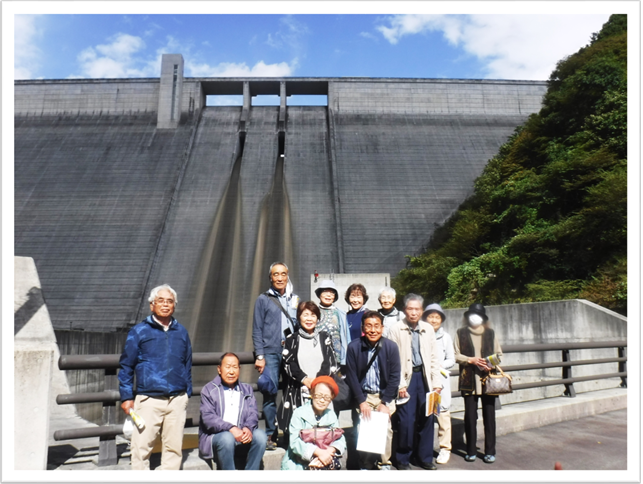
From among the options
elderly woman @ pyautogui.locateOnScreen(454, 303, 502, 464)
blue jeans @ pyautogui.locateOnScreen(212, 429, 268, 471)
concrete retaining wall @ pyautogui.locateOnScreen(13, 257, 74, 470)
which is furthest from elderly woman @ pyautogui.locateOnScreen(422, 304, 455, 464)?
concrete retaining wall @ pyautogui.locateOnScreen(13, 257, 74, 470)

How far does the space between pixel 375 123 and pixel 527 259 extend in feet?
65.7

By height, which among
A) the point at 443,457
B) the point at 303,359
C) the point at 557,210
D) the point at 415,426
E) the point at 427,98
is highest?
the point at 427,98

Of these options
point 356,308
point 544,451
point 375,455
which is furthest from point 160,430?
point 544,451

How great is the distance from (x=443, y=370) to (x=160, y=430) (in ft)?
7.71

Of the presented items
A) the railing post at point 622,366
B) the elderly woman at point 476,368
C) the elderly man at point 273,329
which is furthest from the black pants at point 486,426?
the railing post at point 622,366

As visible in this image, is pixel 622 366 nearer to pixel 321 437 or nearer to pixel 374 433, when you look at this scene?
pixel 374 433

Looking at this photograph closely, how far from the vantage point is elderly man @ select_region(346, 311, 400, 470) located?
4168mm

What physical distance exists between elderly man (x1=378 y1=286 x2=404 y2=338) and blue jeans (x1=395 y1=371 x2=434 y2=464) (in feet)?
1.52

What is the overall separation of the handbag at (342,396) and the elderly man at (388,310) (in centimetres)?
63

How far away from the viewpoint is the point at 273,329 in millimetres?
4418

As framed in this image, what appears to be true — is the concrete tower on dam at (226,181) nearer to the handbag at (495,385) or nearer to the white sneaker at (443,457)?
the white sneaker at (443,457)

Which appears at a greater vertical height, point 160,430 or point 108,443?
point 160,430

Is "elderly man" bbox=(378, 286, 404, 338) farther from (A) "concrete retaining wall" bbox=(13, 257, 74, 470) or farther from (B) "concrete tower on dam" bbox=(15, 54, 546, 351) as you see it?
(B) "concrete tower on dam" bbox=(15, 54, 546, 351)

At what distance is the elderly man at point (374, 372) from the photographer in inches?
164
